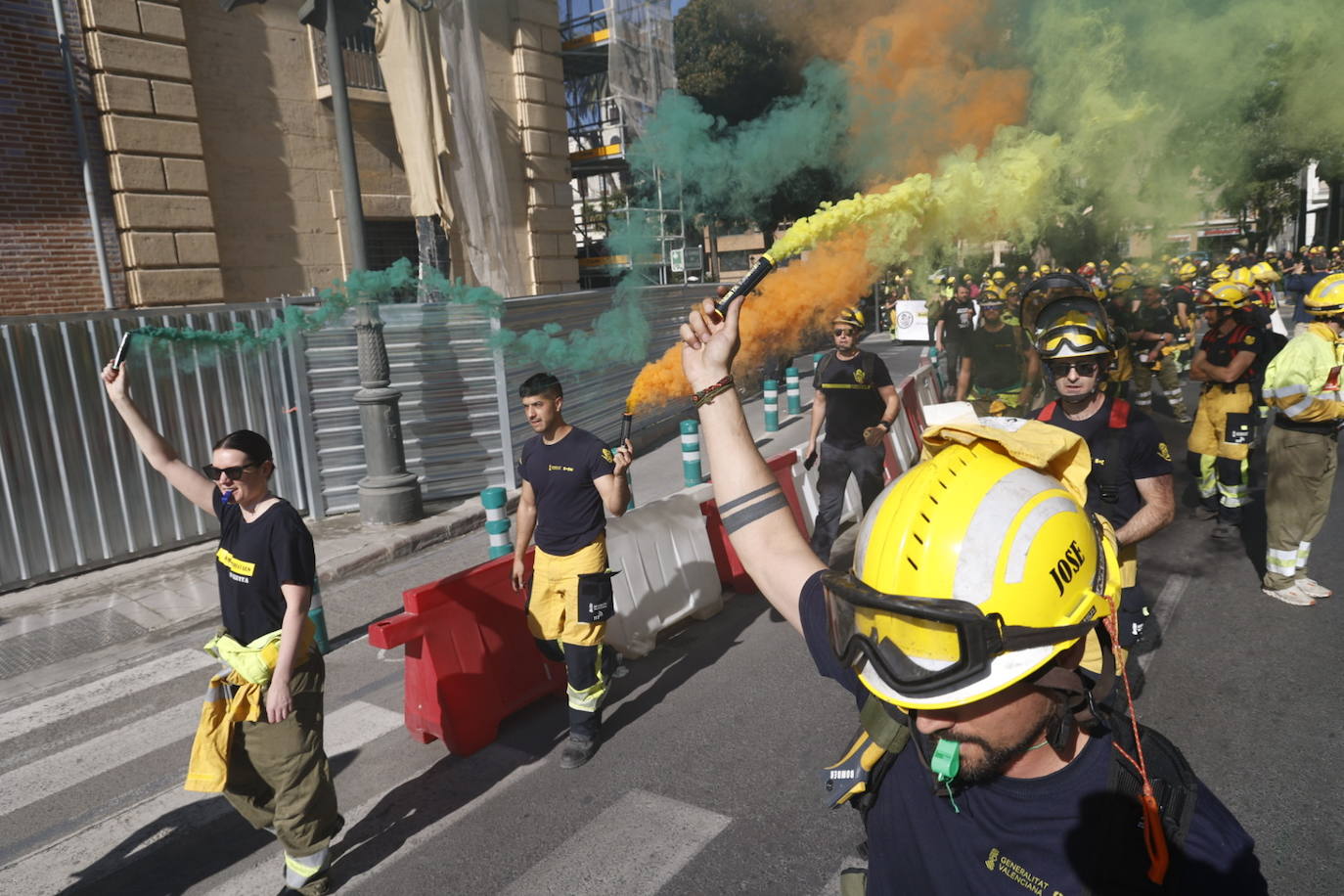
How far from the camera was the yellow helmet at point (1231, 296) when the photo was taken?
7.64 metres

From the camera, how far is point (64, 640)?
6.98 meters

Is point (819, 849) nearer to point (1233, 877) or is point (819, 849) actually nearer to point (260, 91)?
point (1233, 877)

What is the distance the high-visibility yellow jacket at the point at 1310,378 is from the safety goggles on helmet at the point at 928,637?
233 inches

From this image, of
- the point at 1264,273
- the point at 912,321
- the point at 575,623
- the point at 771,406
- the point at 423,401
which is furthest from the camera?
the point at 912,321

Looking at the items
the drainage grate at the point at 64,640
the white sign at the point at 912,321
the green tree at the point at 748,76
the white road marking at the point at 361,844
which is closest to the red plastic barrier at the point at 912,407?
the green tree at the point at 748,76

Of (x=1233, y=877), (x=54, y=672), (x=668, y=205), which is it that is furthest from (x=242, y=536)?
(x=668, y=205)

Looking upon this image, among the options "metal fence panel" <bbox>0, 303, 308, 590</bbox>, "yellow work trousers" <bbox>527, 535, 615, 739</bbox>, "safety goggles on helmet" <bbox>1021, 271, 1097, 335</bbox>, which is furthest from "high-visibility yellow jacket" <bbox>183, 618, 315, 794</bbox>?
"metal fence panel" <bbox>0, 303, 308, 590</bbox>

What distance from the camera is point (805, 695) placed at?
5.21 metres

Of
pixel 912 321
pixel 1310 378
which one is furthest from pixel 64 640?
pixel 912 321

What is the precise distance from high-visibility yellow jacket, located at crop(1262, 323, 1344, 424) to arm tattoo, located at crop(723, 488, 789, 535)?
5.65 meters

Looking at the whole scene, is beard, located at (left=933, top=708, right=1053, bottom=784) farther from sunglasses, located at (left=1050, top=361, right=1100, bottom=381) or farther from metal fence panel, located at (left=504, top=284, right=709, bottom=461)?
metal fence panel, located at (left=504, top=284, right=709, bottom=461)

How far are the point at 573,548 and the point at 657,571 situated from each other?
1.67 meters

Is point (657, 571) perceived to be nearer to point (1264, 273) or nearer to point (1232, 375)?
point (1232, 375)

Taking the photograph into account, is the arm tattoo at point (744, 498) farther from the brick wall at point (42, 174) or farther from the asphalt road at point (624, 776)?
the brick wall at point (42, 174)
